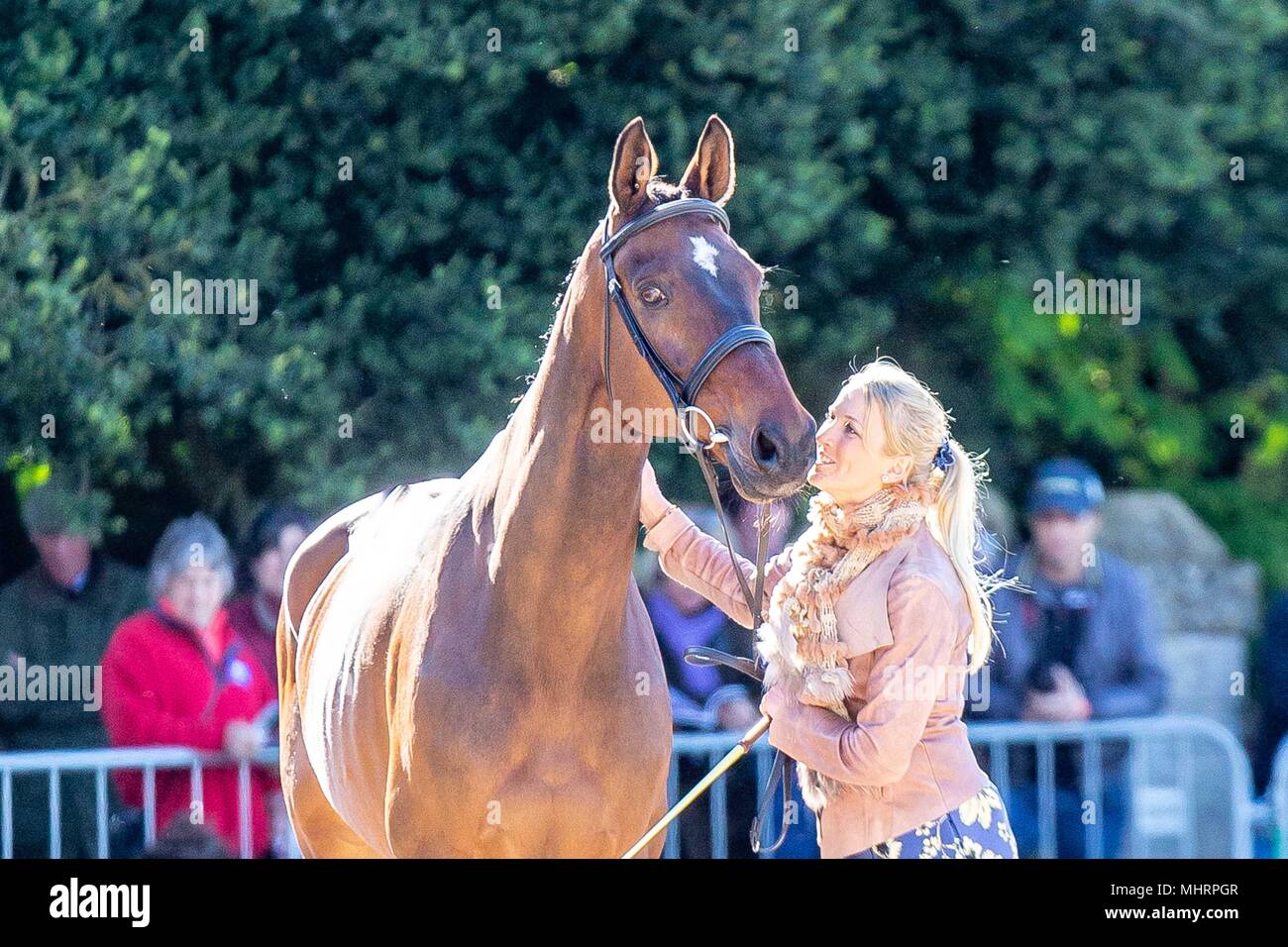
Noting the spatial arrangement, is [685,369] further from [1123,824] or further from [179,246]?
[179,246]

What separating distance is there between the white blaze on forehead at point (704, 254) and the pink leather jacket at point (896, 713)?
65 cm

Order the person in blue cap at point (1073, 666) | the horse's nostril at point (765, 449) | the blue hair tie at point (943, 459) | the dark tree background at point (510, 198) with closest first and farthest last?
the horse's nostril at point (765, 449), the blue hair tie at point (943, 459), the person in blue cap at point (1073, 666), the dark tree background at point (510, 198)

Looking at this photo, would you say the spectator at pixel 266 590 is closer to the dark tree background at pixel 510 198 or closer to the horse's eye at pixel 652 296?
the dark tree background at pixel 510 198

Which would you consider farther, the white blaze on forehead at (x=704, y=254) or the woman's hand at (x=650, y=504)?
the woman's hand at (x=650, y=504)

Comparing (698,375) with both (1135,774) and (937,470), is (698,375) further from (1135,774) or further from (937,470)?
(1135,774)

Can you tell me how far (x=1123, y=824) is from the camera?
19.0 ft

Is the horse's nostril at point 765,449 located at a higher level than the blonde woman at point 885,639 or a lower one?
higher

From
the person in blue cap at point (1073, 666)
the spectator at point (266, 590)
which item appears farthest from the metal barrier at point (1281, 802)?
the spectator at point (266, 590)

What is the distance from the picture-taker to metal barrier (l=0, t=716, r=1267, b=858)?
5566 millimetres

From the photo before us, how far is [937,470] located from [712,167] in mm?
772

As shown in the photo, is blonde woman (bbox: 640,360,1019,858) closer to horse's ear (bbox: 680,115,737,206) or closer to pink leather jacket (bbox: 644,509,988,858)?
pink leather jacket (bbox: 644,509,988,858)

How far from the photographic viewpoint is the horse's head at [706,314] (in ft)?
10.8

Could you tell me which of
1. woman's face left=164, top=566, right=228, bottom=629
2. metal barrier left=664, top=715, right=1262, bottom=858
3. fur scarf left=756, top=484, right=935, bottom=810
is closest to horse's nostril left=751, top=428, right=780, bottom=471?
fur scarf left=756, top=484, right=935, bottom=810
